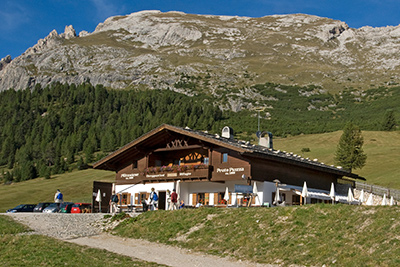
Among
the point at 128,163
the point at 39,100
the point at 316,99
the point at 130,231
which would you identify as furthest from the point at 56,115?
the point at 130,231

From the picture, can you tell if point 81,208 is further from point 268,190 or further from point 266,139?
point 266,139

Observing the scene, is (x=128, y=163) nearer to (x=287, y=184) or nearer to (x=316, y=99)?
(x=287, y=184)

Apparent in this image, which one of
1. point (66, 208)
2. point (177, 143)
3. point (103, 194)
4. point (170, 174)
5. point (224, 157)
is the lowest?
point (66, 208)

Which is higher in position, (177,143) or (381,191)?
(177,143)

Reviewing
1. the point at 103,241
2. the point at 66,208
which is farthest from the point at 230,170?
the point at 66,208

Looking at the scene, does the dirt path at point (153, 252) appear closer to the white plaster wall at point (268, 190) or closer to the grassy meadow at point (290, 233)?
the grassy meadow at point (290, 233)

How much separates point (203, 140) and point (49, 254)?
61.1ft

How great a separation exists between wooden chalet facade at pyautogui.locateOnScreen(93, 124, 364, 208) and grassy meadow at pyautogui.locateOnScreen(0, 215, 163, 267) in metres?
14.8

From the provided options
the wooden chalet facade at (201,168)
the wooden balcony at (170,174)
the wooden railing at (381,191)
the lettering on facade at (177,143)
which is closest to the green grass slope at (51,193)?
the wooden chalet facade at (201,168)

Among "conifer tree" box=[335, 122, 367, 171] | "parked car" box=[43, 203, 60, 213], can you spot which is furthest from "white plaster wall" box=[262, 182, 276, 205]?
"conifer tree" box=[335, 122, 367, 171]

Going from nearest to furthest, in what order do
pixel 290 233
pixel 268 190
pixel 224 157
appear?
pixel 290 233
pixel 268 190
pixel 224 157

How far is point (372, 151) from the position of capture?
82.5m

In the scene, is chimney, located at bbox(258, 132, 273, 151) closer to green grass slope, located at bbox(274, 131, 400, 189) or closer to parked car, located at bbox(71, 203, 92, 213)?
parked car, located at bbox(71, 203, 92, 213)

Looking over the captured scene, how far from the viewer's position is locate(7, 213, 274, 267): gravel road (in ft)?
58.0
